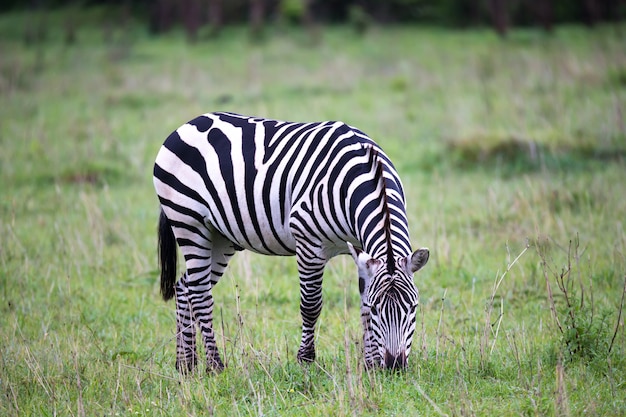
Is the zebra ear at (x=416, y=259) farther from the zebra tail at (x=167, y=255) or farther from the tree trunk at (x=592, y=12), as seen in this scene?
the tree trunk at (x=592, y=12)

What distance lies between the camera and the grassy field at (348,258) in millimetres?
4746

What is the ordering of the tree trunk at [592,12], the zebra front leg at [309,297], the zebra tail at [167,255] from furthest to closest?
1. the tree trunk at [592,12]
2. the zebra tail at [167,255]
3. the zebra front leg at [309,297]

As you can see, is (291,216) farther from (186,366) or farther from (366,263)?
(186,366)

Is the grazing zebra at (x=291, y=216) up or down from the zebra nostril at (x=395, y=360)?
up

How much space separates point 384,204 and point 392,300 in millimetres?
558

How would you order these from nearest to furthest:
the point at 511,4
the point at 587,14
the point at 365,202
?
1. the point at 365,202
2. the point at 587,14
3. the point at 511,4

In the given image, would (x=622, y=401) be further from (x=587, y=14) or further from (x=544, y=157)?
(x=587, y=14)

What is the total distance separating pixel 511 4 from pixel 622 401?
2743 centimetres

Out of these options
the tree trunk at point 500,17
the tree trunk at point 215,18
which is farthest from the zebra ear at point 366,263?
the tree trunk at point 215,18

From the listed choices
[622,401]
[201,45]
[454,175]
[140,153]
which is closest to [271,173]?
[622,401]

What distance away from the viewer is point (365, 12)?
3070 centimetres

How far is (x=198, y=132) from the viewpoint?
5.67m

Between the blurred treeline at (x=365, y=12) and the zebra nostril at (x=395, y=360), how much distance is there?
21933 millimetres

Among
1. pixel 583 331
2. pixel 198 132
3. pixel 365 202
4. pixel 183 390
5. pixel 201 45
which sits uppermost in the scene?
pixel 201 45
